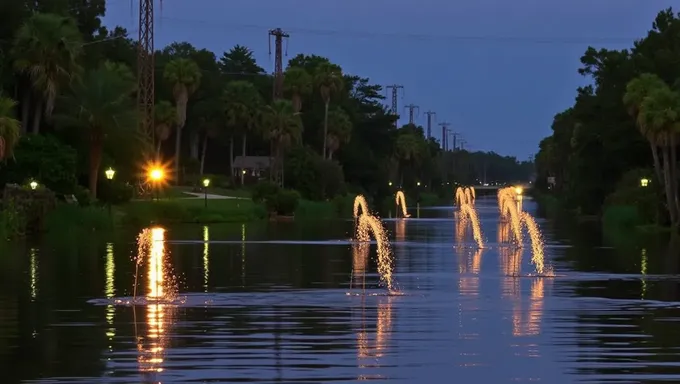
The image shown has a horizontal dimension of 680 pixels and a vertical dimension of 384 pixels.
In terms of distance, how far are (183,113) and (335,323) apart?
90212mm

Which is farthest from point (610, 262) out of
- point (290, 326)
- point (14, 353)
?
point (14, 353)

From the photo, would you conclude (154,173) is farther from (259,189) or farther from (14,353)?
(14,353)

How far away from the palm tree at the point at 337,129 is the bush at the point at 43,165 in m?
67.0

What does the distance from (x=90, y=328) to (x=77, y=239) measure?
109 ft

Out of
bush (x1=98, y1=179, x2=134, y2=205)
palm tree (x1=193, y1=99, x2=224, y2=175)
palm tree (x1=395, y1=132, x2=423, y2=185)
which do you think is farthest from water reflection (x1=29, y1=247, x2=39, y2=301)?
palm tree (x1=395, y1=132, x2=423, y2=185)

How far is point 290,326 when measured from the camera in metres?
21.2

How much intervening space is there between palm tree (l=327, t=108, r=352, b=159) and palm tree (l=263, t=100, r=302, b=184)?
77.9 feet

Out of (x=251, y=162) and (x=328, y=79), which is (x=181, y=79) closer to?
(x=251, y=162)

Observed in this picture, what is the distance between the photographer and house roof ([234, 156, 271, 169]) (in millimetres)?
129238

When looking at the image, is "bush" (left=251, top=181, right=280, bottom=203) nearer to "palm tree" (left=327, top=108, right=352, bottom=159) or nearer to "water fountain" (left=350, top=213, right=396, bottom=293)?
"water fountain" (left=350, top=213, right=396, bottom=293)

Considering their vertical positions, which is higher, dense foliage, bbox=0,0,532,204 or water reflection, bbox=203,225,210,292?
dense foliage, bbox=0,0,532,204

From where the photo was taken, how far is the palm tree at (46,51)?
6894 centimetres

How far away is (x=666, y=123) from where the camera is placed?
213ft

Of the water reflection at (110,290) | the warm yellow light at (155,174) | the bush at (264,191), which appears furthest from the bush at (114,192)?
the water reflection at (110,290)
